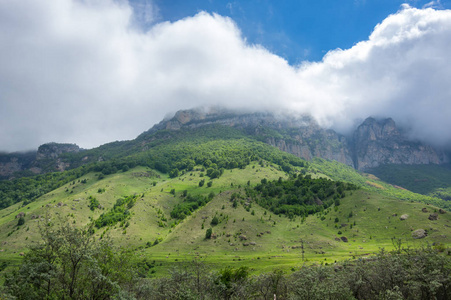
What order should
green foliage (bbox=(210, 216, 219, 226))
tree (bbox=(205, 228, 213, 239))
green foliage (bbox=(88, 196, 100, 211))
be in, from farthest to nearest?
green foliage (bbox=(88, 196, 100, 211)) → green foliage (bbox=(210, 216, 219, 226)) → tree (bbox=(205, 228, 213, 239))

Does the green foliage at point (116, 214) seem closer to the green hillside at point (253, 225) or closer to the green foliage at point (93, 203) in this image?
the green hillside at point (253, 225)

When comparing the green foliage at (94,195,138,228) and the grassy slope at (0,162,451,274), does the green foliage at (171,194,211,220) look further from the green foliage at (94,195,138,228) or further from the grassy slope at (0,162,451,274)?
the green foliage at (94,195,138,228)

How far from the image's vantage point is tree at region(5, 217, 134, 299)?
106 ft

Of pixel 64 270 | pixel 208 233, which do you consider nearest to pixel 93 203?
pixel 208 233

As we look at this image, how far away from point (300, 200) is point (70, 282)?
518 feet

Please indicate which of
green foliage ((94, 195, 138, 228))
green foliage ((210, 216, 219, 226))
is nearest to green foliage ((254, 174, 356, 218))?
green foliage ((210, 216, 219, 226))

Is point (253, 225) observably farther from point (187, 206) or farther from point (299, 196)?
point (187, 206)

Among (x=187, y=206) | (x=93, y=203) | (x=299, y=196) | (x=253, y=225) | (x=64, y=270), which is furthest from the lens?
(x=93, y=203)

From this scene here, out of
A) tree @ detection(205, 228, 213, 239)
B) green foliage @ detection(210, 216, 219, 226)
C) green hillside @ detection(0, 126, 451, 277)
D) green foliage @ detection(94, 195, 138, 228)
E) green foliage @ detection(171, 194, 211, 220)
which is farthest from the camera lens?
green foliage @ detection(171, 194, 211, 220)

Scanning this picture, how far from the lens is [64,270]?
32594 millimetres

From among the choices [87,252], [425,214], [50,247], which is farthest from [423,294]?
[425,214]

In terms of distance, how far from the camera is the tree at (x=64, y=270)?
3238cm

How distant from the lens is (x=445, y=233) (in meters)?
95.9

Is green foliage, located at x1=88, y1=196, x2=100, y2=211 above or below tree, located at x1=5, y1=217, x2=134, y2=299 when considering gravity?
below
